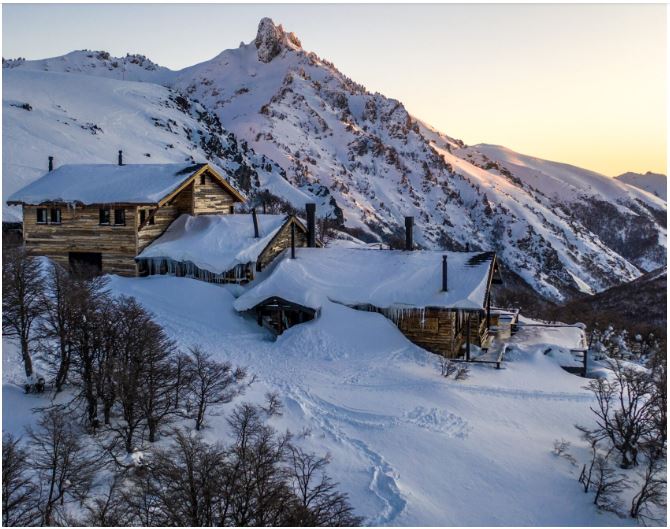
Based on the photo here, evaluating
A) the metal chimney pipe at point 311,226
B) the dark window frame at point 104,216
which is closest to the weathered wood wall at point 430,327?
the metal chimney pipe at point 311,226

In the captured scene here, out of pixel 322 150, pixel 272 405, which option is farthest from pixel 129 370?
pixel 322 150

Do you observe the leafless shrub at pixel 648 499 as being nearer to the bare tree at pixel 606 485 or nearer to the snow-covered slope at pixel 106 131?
the bare tree at pixel 606 485

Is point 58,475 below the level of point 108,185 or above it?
below

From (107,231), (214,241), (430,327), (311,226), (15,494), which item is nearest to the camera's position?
(15,494)

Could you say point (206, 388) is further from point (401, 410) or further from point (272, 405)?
point (401, 410)

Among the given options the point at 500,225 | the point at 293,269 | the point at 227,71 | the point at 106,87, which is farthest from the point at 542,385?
the point at 227,71
